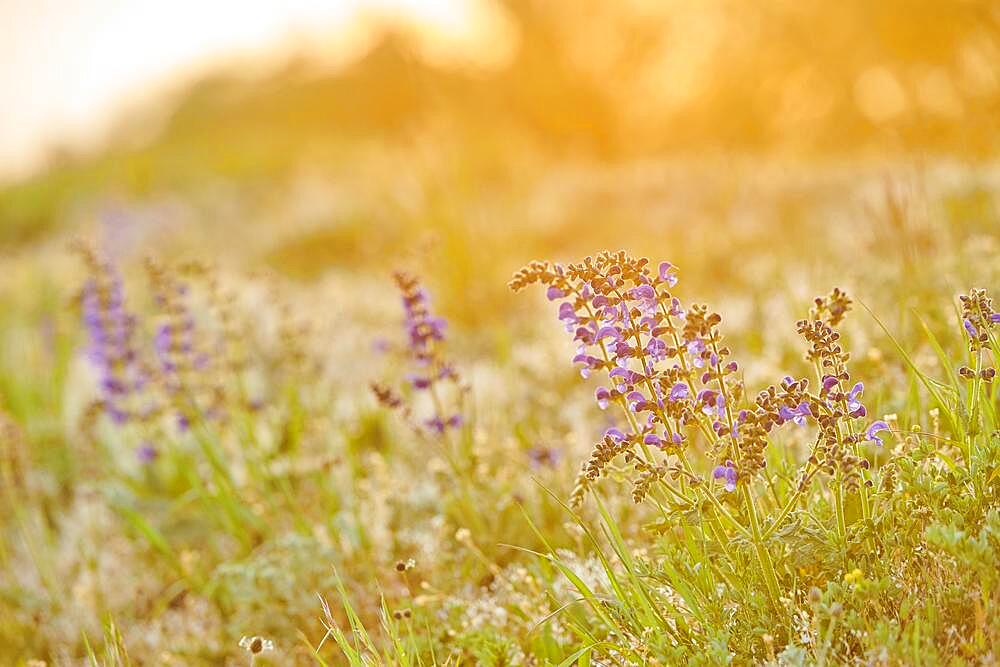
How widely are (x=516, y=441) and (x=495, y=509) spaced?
0.44 meters

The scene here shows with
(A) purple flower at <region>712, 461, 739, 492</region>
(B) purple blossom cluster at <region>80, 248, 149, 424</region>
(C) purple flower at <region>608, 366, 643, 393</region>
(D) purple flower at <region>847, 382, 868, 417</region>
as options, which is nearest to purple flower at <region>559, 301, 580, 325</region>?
(C) purple flower at <region>608, 366, 643, 393</region>

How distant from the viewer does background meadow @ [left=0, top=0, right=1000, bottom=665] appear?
2.09 m

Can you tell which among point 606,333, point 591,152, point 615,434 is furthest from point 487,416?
point 591,152

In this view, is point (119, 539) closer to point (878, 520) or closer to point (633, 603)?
point (633, 603)

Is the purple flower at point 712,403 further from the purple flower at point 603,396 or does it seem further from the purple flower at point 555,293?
the purple flower at point 555,293

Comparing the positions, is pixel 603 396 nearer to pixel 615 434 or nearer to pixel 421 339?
pixel 615 434

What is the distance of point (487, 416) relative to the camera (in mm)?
4070

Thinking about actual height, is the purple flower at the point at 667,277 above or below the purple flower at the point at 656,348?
above

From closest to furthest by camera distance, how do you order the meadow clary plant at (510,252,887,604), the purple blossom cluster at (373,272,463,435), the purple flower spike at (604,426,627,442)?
the meadow clary plant at (510,252,887,604), the purple flower spike at (604,426,627,442), the purple blossom cluster at (373,272,463,435)

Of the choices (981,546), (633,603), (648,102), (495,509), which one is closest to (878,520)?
(981,546)

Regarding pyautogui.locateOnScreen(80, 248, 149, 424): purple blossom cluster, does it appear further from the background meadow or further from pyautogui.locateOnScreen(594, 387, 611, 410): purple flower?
pyautogui.locateOnScreen(594, 387, 611, 410): purple flower

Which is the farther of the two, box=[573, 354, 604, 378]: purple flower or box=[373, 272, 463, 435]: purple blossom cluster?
box=[373, 272, 463, 435]: purple blossom cluster

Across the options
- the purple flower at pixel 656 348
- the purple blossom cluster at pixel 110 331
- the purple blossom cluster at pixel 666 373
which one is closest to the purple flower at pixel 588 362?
the purple blossom cluster at pixel 666 373

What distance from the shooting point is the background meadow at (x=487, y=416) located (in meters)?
2.09
